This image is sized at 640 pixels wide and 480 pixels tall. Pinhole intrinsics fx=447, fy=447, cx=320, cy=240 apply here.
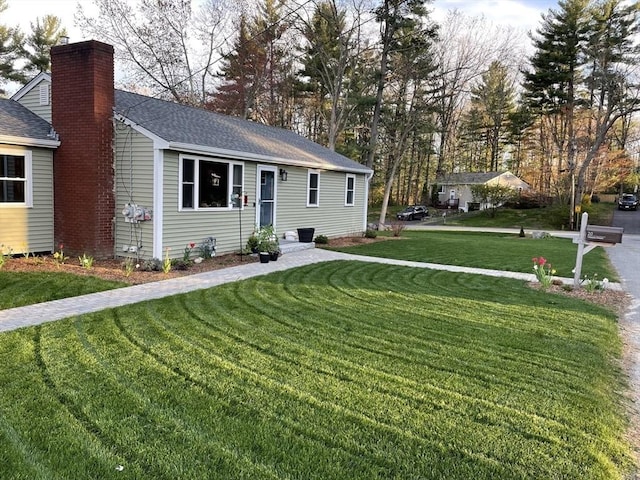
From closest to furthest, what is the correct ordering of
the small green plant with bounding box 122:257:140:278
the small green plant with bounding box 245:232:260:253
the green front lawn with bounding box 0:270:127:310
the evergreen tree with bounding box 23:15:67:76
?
the green front lawn with bounding box 0:270:127:310 < the small green plant with bounding box 122:257:140:278 < the small green plant with bounding box 245:232:260:253 < the evergreen tree with bounding box 23:15:67:76

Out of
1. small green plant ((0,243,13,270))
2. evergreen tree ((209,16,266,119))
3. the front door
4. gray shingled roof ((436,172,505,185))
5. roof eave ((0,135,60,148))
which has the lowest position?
small green plant ((0,243,13,270))

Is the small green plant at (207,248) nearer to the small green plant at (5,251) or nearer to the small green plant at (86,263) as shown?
the small green plant at (86,263)

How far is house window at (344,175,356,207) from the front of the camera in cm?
1614

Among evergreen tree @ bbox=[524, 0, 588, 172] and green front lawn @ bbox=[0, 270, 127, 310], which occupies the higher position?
evergreen tree @ bbox=[524, 0, 588, 172]

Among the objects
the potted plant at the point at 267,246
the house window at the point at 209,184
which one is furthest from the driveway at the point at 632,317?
the house window at the point at 209,184

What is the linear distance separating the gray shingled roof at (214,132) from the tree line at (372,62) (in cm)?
796

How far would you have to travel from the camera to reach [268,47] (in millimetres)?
26062

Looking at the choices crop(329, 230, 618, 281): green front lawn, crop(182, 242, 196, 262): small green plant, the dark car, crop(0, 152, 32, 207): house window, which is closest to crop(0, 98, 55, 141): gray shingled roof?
crop(0, 152, 32, 207): house window

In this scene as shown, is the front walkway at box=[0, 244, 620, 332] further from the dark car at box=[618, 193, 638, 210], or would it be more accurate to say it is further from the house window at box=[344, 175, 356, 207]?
the dark car at box=[618, 193, 638, 210]

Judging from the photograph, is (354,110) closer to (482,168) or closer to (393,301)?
(393,301)

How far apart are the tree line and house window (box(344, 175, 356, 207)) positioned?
755cm

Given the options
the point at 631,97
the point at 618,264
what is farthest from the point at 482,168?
the point at 618,264

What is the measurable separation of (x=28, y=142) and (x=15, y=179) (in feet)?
2.59

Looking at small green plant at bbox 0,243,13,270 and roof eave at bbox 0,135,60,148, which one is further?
small green plant at bbox 0,243,13,270
